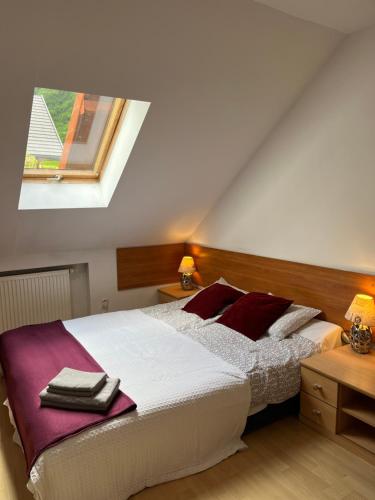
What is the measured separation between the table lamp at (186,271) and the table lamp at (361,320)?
2.05 metres

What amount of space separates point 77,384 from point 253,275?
2.11 metres

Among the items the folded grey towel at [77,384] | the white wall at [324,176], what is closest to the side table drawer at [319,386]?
the white wall at [324,176]

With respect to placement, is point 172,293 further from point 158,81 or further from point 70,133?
point 158,81

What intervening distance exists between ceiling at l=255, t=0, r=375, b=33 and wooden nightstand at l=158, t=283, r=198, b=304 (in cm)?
275

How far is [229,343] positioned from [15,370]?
145 cm

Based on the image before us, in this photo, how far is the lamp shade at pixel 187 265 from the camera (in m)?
4.34

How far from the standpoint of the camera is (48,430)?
181cm

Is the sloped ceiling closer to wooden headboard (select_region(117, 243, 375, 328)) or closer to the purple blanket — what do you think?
wooden headboard (select_region(117, 243, 375, 328))

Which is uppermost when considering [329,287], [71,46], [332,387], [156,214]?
[71,46]

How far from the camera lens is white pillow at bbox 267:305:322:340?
2840 millimetres

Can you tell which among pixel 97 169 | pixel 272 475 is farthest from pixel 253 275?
pixel 272 475

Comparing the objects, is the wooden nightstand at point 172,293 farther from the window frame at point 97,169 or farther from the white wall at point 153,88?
the window frame at point 97,169

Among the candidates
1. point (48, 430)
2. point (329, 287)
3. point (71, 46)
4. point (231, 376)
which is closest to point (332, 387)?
point (231, 376)

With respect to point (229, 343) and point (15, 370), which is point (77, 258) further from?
point (229, 343)
